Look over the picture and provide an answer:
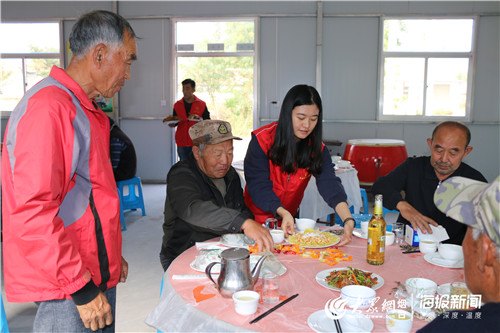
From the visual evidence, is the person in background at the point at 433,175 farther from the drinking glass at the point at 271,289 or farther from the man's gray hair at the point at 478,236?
the man's gray hair at the point at 478,236

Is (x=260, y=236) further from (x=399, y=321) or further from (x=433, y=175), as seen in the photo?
(x=433, y=175)

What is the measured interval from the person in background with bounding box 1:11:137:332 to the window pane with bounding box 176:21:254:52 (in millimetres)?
6458

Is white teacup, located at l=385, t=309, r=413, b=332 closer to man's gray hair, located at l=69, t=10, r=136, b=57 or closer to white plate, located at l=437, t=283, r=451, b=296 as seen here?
white plate, located at l=437, t=283, r=451, b=296

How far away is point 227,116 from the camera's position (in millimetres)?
8016

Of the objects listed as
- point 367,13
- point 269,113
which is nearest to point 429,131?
point 367,13

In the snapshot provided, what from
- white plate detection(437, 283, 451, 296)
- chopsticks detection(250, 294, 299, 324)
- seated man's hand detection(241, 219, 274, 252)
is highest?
seated man's hand detection(241, 219, 274, 252)

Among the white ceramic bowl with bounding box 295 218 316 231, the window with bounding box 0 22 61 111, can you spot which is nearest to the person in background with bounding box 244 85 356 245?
the white ceramic bowl with bounding box 295 218 316 231

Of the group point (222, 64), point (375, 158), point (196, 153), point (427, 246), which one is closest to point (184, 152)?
point (222, 64)

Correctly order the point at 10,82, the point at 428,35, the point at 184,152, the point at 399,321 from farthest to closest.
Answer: the point at 10,82
the point at 428,35
the point at 184,152
the point at 399,321

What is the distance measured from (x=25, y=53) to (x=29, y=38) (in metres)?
0.30

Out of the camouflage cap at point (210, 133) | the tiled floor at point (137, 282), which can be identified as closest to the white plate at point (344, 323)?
the camouflage cap at point (210, 133)

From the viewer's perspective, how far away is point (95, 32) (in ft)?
4.40

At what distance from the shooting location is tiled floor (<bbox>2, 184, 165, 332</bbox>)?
278cm

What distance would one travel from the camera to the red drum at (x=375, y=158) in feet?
18.7
